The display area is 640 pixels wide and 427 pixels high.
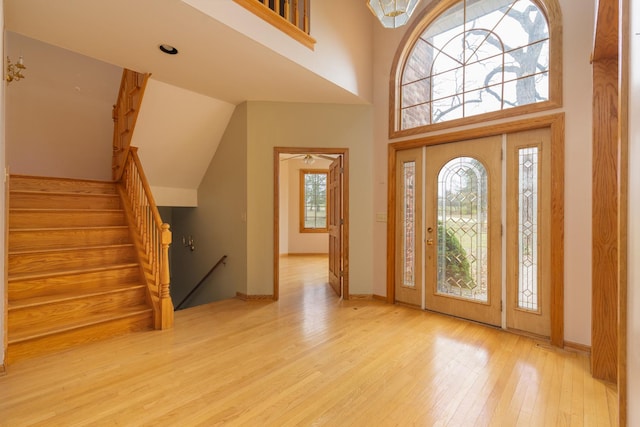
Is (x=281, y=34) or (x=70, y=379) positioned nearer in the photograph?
(x=70, y=379)

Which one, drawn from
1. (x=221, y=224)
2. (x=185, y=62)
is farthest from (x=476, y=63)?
(x=221, y=224)

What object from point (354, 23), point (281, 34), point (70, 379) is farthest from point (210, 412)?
point (354, 23)

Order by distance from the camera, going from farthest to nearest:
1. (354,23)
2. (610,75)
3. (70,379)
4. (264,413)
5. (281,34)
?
(354,23), (281,34), (610,75), (70,379), (264,413)

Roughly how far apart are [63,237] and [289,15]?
3.30 m

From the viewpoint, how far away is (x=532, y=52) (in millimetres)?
3072

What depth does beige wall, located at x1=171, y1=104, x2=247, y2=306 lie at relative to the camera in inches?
171

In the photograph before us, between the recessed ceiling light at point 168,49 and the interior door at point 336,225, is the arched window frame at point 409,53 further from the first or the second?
the recessed ceiling light at point 168,49

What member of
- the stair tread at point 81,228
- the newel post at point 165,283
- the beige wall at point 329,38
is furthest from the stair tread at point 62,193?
the beige wall at point 329,38

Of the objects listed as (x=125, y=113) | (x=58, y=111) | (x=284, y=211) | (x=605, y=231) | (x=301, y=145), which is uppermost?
(x=58, y=111)

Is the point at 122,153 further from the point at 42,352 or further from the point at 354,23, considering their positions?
the point at 354,23

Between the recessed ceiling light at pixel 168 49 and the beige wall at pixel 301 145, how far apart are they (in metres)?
1.32

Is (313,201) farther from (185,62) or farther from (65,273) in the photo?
(65,273)

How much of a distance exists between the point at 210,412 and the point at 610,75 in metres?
3.61

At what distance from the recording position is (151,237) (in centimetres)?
343
